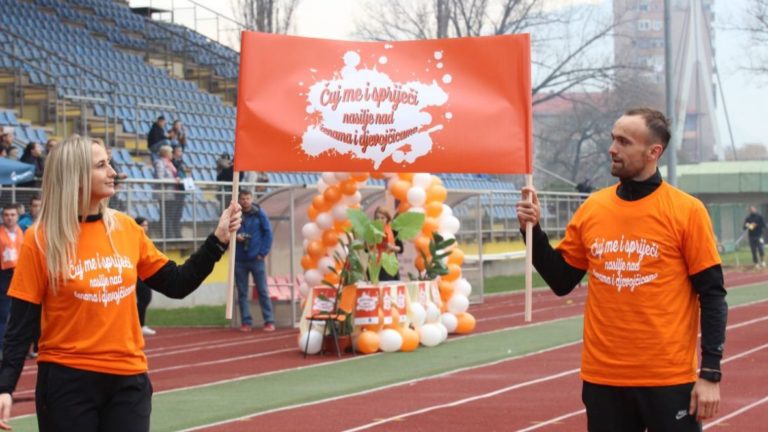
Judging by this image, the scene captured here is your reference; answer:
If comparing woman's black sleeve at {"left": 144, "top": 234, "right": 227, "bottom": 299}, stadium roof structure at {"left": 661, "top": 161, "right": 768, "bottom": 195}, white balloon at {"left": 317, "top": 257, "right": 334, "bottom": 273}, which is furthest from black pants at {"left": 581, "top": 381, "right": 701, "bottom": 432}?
stadium roof structure at {"left": 661, "top": 161, "right": 768, "bottom": 195}

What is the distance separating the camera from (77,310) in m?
5.68

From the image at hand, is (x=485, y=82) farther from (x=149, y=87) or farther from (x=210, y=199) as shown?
(x=149, y=87)

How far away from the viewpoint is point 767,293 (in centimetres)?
2836

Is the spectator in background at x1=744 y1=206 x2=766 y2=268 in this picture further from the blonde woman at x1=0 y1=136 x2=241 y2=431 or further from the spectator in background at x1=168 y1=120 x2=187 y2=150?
the blonde woman at x1=0 y1=136 x2=241 y2=431

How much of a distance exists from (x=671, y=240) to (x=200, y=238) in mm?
19738

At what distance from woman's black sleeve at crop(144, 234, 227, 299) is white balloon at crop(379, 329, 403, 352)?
1115 cm

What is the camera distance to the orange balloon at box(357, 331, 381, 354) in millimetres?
17062

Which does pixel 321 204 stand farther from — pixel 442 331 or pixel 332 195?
pixel 442 331

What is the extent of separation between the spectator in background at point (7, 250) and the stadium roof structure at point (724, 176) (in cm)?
5208

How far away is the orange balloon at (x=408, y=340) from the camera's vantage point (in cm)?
1738

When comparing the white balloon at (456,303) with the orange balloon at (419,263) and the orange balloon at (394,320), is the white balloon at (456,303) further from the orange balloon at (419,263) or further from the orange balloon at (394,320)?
the orange balloon at (394,320)

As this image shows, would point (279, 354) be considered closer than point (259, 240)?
Yes

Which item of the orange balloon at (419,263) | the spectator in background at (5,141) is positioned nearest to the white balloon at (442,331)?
the orange balloon at (419,263)

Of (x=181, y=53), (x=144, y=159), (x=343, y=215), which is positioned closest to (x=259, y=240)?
(x=343, y=215)
